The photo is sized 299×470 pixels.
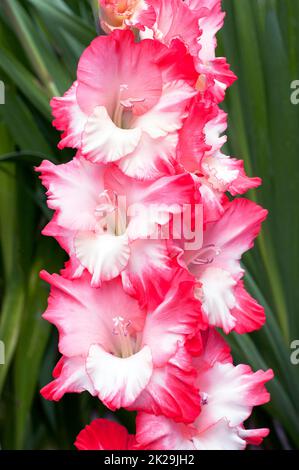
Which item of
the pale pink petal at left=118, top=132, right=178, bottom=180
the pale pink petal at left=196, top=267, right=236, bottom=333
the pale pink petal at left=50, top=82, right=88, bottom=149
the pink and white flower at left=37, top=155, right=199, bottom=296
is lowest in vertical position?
the pale pink petal at left=196, top=267, right=236, bottom=333

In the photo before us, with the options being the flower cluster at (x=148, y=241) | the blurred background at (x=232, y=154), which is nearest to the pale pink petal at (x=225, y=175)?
the flower cluster at (x=148, y=241)

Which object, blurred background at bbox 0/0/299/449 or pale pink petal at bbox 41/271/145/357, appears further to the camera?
blurred background at bbox 0/0/299/449

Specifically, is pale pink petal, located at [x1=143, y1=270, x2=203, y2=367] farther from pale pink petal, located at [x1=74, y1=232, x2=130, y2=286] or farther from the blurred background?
the blurred background

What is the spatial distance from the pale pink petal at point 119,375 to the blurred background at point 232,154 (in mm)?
375

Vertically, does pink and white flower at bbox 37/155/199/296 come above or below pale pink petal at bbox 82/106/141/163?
below

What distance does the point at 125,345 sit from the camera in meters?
0.41

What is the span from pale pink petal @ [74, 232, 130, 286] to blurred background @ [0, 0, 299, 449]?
366mm

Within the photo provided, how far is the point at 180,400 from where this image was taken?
376 millimetres

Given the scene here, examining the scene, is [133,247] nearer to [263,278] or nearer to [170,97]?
[170,97]

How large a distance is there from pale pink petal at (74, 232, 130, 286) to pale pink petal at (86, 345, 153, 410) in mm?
44

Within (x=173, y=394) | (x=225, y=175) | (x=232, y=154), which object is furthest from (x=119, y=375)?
(x=232, y=154)

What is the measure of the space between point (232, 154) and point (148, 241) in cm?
47

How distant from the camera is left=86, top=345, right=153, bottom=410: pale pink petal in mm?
367

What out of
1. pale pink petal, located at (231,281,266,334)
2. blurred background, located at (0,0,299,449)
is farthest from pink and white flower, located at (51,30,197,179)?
blurred background, located at (0,0,299,449)
